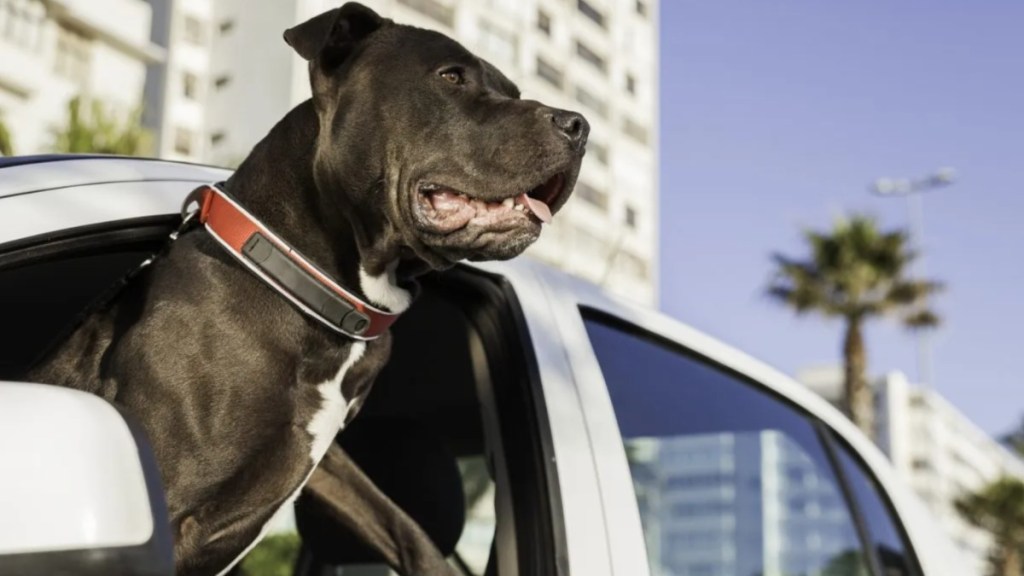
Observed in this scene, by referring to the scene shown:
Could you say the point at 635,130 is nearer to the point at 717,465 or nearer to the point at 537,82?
the point at 537,82

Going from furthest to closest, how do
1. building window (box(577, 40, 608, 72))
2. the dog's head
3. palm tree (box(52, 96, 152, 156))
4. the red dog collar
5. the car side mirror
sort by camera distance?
1. building window (box(577, 40, 608, 72))
2. palm tree (box(52, 96, 152, 156))
3. the dog's head
4. the red dog collar
5. the car side mirror

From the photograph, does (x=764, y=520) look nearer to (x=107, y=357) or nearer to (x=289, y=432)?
(x=289, y=432)

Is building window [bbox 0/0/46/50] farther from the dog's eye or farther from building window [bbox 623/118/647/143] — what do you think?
building window [bbox 623/118/647/143]

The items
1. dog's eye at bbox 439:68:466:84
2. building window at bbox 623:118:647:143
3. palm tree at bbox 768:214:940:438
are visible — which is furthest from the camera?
building window at bbox 623:118:647:143

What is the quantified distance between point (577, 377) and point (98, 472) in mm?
1415

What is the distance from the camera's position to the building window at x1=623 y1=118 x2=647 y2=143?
189 ft

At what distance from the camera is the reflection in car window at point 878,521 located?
338 cm

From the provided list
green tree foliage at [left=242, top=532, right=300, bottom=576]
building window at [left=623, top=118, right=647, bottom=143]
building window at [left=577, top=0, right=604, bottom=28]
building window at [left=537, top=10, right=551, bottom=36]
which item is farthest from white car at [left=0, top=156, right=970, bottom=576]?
building window at [left=623, top=118, right=647, bottom=143]

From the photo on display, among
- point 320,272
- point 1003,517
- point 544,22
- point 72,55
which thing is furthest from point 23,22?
point 1003,517

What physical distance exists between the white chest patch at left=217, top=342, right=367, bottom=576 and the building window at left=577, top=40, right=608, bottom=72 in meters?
53.6

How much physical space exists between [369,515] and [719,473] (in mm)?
888

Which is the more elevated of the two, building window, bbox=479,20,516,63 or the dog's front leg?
building window, bbox=479,20,516,63

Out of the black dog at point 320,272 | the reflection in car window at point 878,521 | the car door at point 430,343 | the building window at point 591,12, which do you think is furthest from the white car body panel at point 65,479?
the building window at point 591,12

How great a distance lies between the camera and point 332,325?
2.21m
